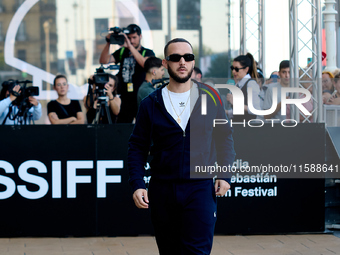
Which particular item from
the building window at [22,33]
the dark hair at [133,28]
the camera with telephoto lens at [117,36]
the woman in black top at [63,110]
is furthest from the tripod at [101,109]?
the building window at [22,33]

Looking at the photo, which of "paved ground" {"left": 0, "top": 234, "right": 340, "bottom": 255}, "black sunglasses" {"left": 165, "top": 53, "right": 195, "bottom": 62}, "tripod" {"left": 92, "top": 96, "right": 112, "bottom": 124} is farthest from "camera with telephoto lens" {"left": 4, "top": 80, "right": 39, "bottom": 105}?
"black sunglasses" {"left": 165, "top": 53, "right": 195, "bottom": 62}

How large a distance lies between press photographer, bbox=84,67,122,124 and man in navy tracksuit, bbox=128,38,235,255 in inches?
171

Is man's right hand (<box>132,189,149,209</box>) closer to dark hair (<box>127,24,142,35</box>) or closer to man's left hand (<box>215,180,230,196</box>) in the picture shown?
man's left hand (<box>215,180,230,196</box>)

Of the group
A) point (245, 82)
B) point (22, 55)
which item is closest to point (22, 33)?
point (22, 55)

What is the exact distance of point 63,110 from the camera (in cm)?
923

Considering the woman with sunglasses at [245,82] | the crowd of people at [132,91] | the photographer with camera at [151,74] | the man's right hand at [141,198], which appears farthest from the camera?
the photographer with camera at [151,74]

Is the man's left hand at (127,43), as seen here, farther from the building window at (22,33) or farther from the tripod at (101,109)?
the building window at (22,33)

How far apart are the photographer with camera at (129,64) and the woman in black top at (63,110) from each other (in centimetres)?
65

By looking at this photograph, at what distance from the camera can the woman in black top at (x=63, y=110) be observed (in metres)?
9.23

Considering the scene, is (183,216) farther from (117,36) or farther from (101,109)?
(117,36)

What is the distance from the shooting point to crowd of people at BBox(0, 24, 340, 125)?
27.2 ft

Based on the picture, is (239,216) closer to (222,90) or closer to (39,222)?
(222,90)

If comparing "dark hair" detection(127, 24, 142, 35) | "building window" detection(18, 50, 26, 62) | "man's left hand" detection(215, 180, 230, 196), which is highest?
"dark hair" detection(127, 24, 142, 35)

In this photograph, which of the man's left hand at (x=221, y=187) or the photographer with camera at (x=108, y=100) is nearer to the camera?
the man's left hand at (x=221, y=187)
